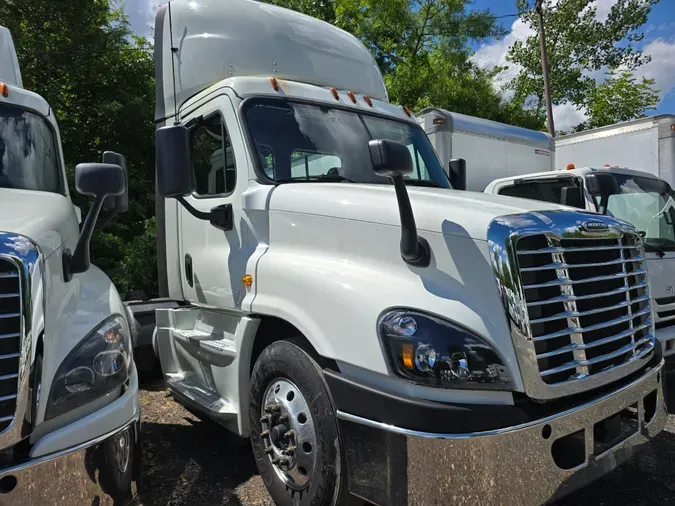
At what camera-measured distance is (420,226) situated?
2602 mm

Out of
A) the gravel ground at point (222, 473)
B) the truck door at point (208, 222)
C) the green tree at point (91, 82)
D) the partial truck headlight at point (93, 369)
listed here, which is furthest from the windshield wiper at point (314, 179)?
the green tree at point (91, 82)

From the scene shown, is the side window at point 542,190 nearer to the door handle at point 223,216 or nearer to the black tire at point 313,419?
the door handle at point 223,216

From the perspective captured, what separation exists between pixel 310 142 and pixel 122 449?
225 cm

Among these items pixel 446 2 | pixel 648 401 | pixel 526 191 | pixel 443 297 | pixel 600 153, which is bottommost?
pixel 648 401

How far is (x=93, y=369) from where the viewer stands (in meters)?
2.36

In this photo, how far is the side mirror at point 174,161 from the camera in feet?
11.1

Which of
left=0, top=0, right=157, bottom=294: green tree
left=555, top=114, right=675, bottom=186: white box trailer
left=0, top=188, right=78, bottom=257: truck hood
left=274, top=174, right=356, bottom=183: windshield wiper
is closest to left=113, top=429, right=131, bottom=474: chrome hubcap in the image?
left=0, top=188, right=78, bottom=257: truck hood

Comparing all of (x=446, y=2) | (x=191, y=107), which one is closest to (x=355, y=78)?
(x=191, y=107)

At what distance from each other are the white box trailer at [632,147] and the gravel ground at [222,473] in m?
4.50

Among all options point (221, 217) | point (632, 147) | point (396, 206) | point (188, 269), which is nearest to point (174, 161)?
point (221, 217)

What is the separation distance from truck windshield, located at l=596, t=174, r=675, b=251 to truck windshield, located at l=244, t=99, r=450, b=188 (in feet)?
10.6

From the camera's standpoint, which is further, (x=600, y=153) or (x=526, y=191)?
(x=600, y=153)

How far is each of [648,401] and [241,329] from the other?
7.85 feet

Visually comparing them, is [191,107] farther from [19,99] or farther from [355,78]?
[355,78]
